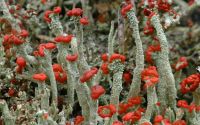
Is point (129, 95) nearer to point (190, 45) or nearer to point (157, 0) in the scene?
point (157, 0)

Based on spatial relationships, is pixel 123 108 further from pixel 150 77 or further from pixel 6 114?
pixel 6 114

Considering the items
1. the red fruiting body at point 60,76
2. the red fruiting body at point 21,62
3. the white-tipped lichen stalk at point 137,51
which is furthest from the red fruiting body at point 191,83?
the red fruiting body at point 21,62

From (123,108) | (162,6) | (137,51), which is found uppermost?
(162,6)

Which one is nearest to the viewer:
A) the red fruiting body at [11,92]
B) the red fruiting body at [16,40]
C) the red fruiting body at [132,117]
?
the red fruiting body at [132,117]

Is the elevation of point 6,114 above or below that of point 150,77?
below

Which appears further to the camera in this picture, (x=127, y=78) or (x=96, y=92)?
(x=127, y=78)

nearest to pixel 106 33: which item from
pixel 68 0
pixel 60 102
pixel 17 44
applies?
pixel 68 0

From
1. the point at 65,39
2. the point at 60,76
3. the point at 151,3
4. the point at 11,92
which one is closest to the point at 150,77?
the point at 65,39

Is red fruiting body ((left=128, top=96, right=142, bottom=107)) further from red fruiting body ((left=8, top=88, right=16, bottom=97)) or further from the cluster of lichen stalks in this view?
red fruiting body ((left=8, top=88, right=16, bottom=97))

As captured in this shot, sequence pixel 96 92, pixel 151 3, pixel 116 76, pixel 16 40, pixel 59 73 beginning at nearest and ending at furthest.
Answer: pixel 96 92
pixel 116 76
pixel 16 40
pixel 59 73
pixel 151 3

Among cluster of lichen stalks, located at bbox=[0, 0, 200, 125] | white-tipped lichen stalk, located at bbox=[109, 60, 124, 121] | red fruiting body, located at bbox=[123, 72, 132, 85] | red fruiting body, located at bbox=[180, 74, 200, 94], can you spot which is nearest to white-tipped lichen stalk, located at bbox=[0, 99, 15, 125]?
cluster of lichen stalks, located at bbox=[0, 0, 200, 125]

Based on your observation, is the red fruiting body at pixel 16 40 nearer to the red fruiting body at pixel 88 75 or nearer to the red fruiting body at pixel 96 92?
the red fruiting body at pixel 88 75
